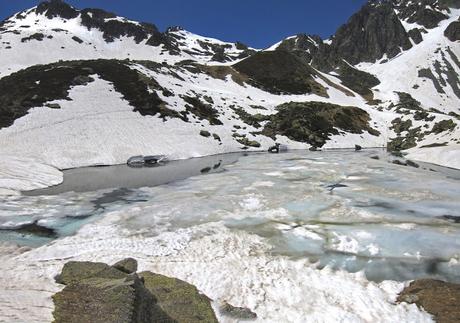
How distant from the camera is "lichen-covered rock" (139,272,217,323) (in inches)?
373

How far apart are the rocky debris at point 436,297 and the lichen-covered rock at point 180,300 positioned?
17.4 ft

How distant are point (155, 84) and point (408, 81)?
391ft

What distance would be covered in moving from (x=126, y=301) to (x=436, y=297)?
8075 mm

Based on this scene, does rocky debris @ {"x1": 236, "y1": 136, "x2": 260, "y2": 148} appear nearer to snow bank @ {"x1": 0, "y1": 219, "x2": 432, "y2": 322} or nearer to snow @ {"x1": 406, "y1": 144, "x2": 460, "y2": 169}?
snow @ {"x1": 406, "y1": 144, "x2": 460, "y2": 169}

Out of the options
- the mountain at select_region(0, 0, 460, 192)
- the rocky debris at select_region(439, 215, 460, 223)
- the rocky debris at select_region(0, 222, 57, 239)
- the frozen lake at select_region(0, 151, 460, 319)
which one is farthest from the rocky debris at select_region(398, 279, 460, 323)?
the mountain at select_region(0, 0, 460, 192)

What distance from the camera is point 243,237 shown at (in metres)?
15.4

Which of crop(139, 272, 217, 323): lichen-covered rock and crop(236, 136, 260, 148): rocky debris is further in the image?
crop(236, 136, 260, 148): rocky debris

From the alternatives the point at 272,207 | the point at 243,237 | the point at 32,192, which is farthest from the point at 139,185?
the point at 243,237

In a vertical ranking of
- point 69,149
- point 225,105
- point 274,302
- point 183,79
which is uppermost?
point 183,79

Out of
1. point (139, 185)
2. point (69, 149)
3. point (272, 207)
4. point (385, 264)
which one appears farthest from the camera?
point (69, 149)

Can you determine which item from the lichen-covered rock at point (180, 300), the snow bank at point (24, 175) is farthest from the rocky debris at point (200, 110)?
the lichen-covered rock at point (180, 300)

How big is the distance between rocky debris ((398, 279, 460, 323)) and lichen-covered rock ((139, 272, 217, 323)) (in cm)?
532

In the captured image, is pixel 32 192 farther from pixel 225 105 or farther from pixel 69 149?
pixel 225 105

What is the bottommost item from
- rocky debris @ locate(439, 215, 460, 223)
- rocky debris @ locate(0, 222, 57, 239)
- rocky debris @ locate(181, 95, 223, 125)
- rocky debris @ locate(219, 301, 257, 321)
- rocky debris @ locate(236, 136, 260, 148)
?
rocky debris @ locate(219, 301, 257, 321)
